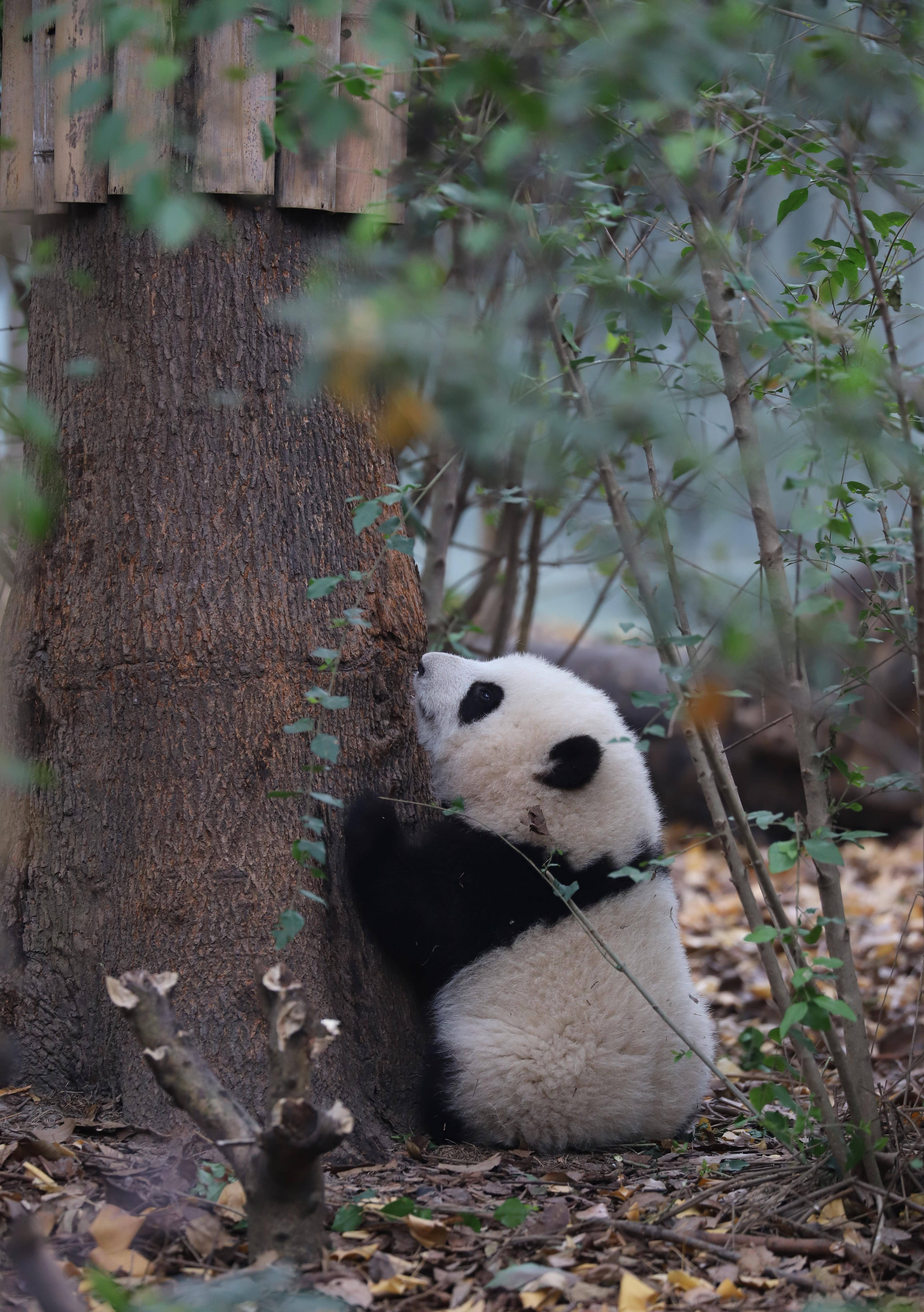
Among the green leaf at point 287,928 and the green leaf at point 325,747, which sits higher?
the green leaf at point 325,747

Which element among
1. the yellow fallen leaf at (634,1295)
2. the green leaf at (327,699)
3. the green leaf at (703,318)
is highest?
the green leaf at (703,318)

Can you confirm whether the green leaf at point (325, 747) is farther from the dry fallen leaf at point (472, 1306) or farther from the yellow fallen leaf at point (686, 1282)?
the yellow fallen leaf at point (686, 1282)

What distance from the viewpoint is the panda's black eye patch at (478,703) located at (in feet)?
12.4

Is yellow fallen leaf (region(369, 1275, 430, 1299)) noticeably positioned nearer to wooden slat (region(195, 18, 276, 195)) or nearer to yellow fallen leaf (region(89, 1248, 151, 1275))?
yellow fallen leaf (region(89, 1248, 151, 1275))

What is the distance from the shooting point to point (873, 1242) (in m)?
2.40

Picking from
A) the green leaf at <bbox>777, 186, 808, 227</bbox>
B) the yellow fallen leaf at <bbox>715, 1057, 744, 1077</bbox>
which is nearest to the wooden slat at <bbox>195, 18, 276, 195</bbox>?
the green leaf at <bbox>777, 186, 808, 227</bbox>

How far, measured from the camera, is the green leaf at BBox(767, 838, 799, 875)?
2277 millimetres

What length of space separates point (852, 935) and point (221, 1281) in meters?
5.39

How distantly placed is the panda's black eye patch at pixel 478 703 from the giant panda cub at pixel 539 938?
7 centimetres

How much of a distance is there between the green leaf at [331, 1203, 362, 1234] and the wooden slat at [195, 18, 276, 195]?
2.53 m

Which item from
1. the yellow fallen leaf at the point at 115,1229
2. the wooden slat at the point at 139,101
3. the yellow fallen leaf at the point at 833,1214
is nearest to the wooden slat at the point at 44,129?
the wooden slat at the point at 139,101

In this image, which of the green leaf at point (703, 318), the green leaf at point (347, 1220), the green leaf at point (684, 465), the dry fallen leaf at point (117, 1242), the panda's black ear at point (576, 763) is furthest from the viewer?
the panda's black ear at point (576, 763)

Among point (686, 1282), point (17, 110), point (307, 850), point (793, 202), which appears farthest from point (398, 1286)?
point (17, 110)

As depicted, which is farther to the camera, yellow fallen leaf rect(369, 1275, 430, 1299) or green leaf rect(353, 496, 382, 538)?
green leaf rect(353, 496, 382, 538)
